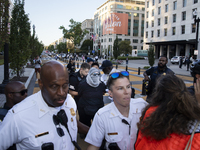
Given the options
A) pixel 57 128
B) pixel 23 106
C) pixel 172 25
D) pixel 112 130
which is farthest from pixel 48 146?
pixel 172 25

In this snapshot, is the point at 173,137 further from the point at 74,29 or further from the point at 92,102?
the point at 74,29

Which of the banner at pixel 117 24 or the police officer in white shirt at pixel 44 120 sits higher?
the banner at pixel 117 24

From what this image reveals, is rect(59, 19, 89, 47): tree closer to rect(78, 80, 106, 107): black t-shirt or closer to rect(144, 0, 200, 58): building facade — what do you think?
rect(144, 0, 200, 58): building facade

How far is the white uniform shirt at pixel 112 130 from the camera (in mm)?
2018

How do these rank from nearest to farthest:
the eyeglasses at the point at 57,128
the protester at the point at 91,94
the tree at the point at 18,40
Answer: the eyeglasses at the point at 57,128 < the protester at the point at 91,94 < the tree at the point at 18,40

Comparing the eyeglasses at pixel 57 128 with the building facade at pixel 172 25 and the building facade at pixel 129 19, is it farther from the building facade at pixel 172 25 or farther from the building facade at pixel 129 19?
the building facade at pixel 129 19

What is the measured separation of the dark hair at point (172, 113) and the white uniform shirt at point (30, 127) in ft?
2.64

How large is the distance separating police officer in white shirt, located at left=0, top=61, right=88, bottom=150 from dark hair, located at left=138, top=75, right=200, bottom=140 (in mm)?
760

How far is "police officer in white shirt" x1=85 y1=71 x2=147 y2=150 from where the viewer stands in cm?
202

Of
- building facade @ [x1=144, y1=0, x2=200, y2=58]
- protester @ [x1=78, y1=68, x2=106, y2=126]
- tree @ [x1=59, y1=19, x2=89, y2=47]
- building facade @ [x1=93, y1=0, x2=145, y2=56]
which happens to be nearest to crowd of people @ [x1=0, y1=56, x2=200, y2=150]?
protester @ [x1=78, y1=68, x2=106, y2=126]

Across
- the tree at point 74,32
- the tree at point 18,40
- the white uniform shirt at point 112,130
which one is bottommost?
the white uniform shirt at point 112,130

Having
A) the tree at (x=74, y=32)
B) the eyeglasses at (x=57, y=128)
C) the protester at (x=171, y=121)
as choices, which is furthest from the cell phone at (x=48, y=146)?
the tree at (x=74, y=32)

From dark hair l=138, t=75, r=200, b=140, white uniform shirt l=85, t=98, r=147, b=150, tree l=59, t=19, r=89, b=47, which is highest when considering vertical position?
tree l=59, t=19, r=89, b=47

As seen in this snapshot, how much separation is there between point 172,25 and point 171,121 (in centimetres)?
5271
